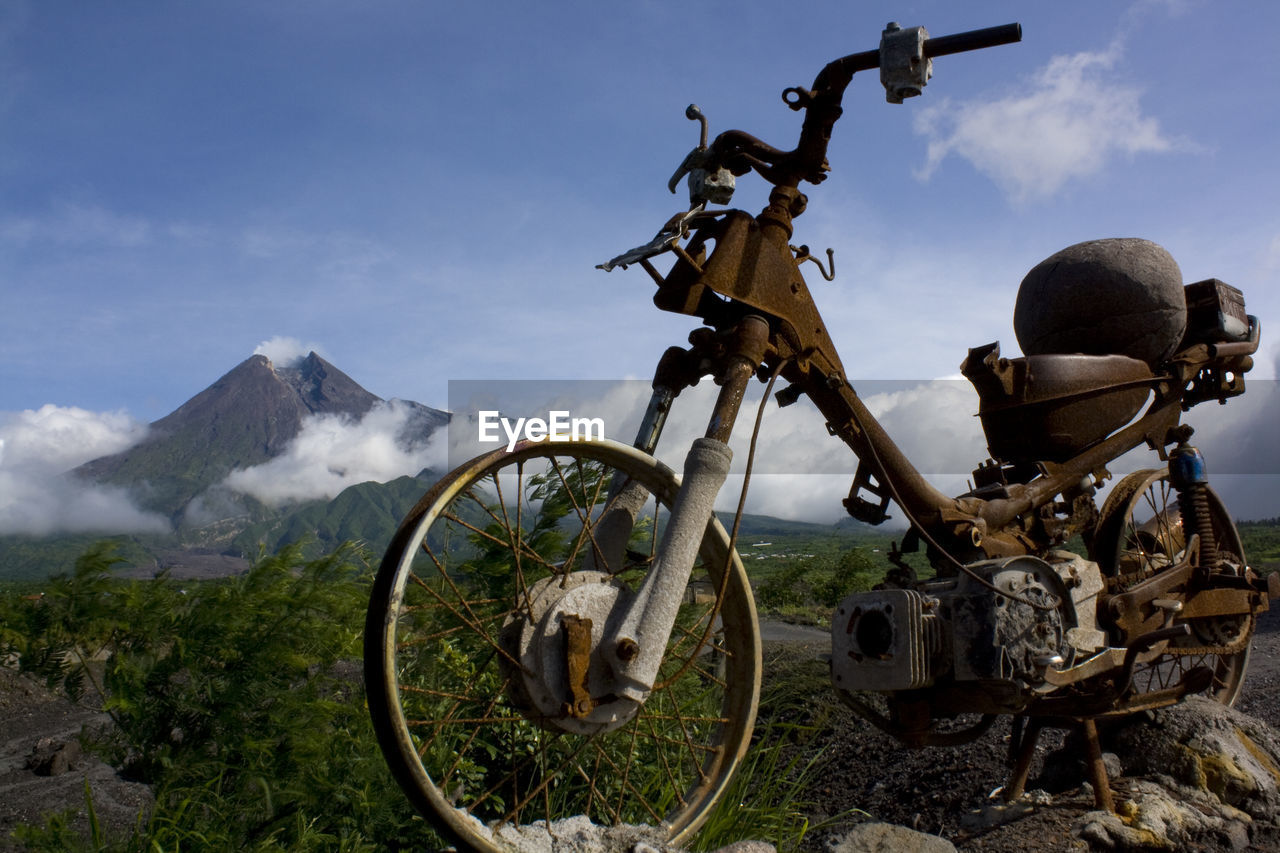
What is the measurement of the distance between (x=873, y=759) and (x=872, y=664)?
3.07m

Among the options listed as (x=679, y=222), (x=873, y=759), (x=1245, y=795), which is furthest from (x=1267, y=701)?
(x=679, y=222)

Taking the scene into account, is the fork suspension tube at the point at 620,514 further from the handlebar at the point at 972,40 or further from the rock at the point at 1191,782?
the rock at the point at 1191,782

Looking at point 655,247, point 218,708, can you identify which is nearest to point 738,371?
point 655,247

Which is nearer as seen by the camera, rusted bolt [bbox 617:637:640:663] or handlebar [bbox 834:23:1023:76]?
rusted bolt [bbox 617:637:640:663]

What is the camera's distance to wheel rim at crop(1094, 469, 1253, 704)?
4785 mm

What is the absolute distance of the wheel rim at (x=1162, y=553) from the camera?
4.79m

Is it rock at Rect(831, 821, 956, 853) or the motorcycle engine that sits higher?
the motorcycle engine

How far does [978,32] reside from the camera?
315cm

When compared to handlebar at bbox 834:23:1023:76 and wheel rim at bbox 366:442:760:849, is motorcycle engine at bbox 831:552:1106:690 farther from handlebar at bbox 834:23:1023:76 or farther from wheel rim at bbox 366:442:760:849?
handlebar at bbox 834:23:1023:76

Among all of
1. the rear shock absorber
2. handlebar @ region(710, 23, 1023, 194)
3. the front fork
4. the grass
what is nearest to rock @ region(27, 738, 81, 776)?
the grass

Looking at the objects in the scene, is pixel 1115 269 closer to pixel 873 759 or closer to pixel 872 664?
pixel 872 664

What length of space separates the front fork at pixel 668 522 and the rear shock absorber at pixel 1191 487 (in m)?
3.52

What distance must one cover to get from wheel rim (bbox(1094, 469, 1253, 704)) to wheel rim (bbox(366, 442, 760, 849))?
2298 millimetres

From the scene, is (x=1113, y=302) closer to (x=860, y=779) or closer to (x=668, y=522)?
(x=860, y=779)
